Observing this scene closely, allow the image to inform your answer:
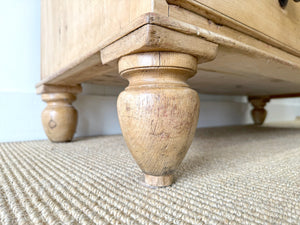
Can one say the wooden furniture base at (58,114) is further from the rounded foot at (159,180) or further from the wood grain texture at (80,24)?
the rounded foot at (159,180)

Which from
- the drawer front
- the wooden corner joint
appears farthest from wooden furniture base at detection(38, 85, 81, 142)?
the drawer front

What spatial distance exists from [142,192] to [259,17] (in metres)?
0.41

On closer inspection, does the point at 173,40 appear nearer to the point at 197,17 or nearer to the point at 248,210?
the point at 197,17

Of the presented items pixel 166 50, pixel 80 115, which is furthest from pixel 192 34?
pixel 80 115

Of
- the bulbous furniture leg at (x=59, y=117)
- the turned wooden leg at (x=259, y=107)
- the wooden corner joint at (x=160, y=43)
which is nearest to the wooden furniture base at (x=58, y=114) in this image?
the bulbous furniture leg at (x=59, y=117)

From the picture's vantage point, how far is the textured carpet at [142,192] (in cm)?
26

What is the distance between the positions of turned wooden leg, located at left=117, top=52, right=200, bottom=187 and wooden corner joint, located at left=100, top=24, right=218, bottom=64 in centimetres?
1

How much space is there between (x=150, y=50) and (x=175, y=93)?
73mm

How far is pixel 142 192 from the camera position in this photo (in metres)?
0.34

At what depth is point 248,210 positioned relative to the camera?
0.28 meters

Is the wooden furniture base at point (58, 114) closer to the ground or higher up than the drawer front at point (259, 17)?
closer to the ground

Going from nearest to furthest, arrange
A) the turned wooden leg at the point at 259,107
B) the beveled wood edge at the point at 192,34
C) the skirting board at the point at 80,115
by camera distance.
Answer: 1. the beveled wood edge at the point at 192,34
2. the skirting board at the point at 80,115
3. the turned wooden leg at the point at 259,107

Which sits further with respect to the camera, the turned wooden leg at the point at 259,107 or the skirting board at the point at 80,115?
the turned wooden leg at the point at 259,107

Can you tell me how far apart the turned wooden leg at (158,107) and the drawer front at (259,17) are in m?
0.08
